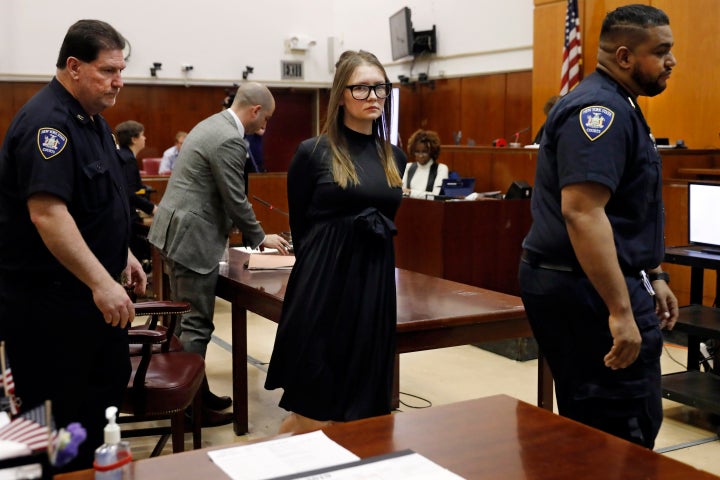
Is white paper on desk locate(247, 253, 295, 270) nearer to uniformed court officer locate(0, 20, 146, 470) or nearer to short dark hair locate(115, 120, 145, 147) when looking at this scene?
uniformed court officer locate(0, 20, 146, 470)

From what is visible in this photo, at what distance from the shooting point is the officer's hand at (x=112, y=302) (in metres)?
2.44

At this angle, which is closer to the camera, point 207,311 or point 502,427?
point 502,427

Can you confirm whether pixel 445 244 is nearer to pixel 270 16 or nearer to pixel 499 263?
pixel 499 263

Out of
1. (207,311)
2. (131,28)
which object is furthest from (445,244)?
(131,28)

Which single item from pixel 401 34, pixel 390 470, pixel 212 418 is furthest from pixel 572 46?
pixel 390 470

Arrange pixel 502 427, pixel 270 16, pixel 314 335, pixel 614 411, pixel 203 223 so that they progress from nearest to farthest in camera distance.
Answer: pixel 502 427, pixel 614 411, pixel 314 335, pixel 203 223, pixel 270 16

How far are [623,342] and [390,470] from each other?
2.82 feet

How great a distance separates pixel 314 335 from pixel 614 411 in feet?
3.17

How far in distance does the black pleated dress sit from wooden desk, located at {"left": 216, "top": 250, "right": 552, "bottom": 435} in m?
0.23

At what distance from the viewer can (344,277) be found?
109 inches

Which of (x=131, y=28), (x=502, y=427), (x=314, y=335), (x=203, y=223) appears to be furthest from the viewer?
(x=131, y=28)

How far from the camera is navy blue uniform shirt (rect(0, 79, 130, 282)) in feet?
8.05

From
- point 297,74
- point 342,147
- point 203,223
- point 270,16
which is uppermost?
point 270,16

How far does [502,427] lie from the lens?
179cm
